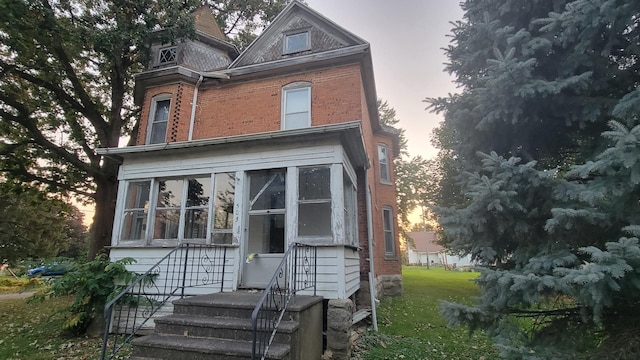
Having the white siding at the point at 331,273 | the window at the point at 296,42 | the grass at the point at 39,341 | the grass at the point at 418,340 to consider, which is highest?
the window at the point at 296,42

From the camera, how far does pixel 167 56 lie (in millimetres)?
11344

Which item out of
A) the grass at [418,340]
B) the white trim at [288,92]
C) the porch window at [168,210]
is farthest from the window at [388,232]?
the porch window at [168,210]

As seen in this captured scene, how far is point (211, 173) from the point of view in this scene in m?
7.26

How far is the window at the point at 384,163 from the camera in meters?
14.0

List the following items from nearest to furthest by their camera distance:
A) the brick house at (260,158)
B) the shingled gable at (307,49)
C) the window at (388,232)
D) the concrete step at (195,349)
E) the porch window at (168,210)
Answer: the concrete step at (195,349)
the brick house at (260,158)
the porch window at (168,210)
the shingled gable at (307,49)
the window at (388,232)

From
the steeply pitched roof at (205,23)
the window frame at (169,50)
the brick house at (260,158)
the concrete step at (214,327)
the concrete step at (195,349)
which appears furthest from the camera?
the steeply pitched roof at (205,23)

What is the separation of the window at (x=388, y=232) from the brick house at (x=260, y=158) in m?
1.00

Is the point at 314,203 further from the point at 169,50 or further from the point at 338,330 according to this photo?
the point at 169,50

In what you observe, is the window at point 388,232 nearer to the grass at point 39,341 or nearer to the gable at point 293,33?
the gable at point 293,33

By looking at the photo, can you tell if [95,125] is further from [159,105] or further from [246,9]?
[246,9]

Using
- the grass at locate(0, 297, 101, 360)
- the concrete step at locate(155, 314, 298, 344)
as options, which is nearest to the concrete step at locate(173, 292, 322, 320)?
the concrete step at locate(155, 314, 298, 344)

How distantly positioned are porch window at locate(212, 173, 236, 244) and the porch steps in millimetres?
2110

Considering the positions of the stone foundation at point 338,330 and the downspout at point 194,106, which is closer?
the stone foundation at point 338,330

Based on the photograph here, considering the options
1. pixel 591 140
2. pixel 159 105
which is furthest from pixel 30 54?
pixel 591 140
